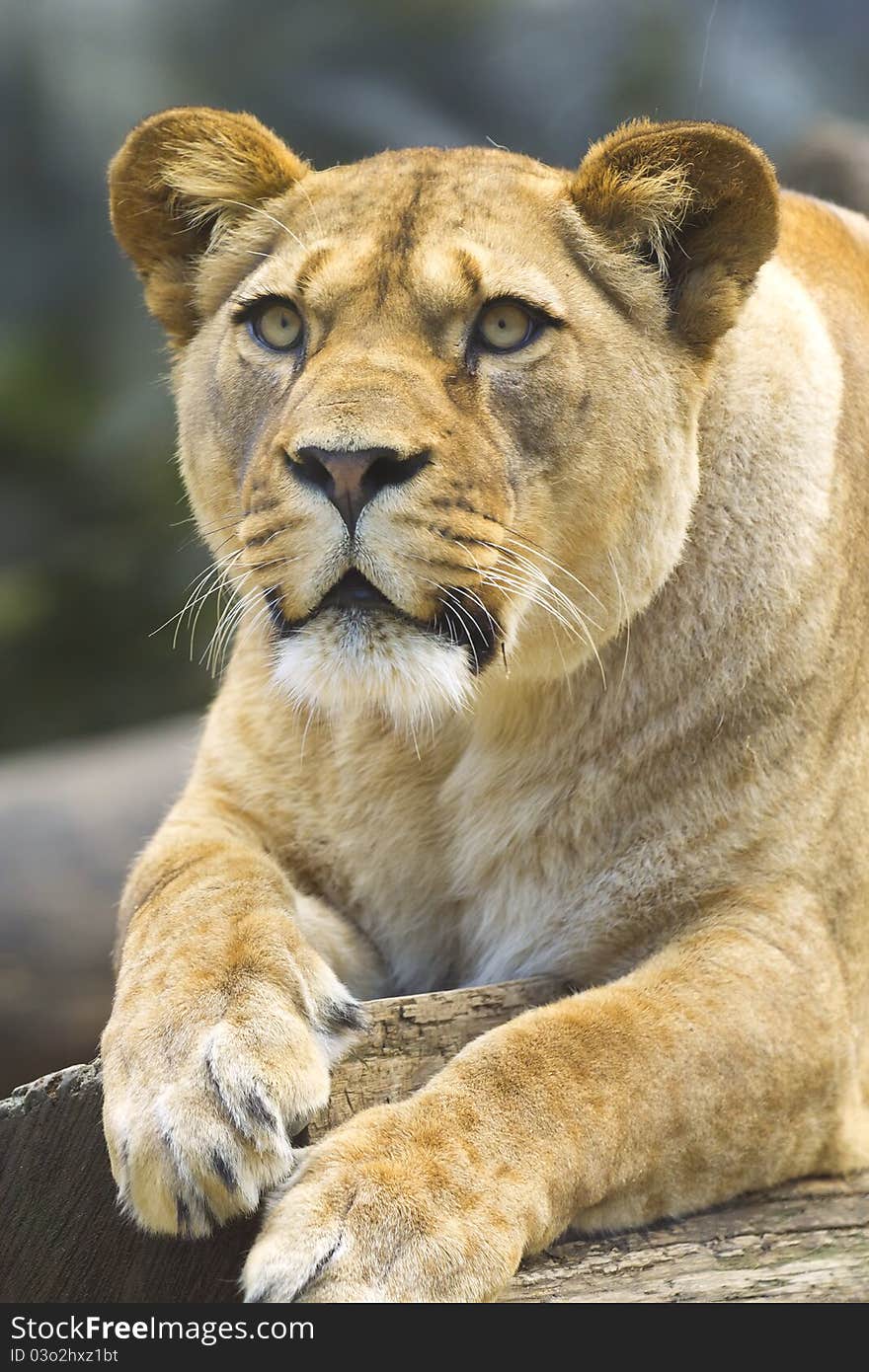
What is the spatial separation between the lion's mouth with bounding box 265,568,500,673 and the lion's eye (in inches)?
15.0

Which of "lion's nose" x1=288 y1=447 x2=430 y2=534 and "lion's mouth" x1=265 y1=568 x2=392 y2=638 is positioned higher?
"lion's nose" x1=288 y1=447 x2=430 y2=534

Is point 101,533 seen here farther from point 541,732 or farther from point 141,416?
point 541,732

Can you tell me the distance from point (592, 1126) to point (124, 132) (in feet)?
23.0

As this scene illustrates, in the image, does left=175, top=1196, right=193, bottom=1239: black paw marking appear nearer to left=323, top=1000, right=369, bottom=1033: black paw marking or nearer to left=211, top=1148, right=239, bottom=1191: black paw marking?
left=211, top=1148, right=239, bottom=1191: black paw marking

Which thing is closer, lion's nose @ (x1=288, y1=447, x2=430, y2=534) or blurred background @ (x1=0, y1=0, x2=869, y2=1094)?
lion's nose @ (x1=288, y1=447, x2=430, y2=534)

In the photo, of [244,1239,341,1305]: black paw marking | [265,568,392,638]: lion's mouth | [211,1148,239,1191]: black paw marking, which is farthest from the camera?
[265,568,392,638]: lion's mouth

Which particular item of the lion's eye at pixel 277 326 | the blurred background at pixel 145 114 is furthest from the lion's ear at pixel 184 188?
the blurred background at pixel 145 114

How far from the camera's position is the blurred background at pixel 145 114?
7633 mm

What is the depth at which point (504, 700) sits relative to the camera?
2.33 metres

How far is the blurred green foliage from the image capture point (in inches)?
302

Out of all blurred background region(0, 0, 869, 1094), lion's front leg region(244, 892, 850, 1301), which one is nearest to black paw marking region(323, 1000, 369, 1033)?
lion's front leg region(244, 892, 850, 1301)

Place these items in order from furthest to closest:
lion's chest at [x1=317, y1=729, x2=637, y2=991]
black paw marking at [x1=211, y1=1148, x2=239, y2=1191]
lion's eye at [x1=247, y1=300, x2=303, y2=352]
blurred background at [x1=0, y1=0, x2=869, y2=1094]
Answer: blurred background at [x1=0, y1=0, x2=869, y2=1094], lion's chest at [x1=317, y1=729, x2=637, y2=991], lion's eye at [x1=247, y1=300, x2=303, y2=352], black paw marking at [x1=211, y1=1148, x2=239, y2=1191]

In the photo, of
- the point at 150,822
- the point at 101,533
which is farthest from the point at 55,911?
the point at 101,533

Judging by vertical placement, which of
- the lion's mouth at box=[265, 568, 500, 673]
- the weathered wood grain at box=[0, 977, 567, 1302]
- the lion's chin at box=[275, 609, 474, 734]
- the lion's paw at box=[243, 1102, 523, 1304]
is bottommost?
the weathered wood grain at box=[0, 977, 567, 1302]
